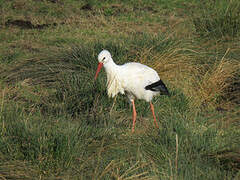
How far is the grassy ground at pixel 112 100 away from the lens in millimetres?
3674

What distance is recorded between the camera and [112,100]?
5.42 meters

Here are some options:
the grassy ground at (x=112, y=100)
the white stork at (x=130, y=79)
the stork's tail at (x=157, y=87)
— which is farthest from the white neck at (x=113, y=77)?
the stork's tail at (x=157, y=87)

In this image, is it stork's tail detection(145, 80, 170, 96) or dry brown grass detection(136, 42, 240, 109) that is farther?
dry brown grass detection(136, 42, 240, 109)

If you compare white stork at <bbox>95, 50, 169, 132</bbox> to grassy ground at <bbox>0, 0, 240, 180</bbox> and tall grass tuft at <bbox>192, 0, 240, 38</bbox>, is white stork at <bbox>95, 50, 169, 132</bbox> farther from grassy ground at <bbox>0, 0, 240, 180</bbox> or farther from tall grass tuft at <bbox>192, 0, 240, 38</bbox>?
tall grass tuft at <bbox>192, 0, 240, 38</bbox>

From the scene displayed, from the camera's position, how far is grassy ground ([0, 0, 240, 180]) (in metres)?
3.67

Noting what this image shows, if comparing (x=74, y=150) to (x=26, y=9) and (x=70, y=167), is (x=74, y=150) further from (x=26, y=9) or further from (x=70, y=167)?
(x=26, y=9)

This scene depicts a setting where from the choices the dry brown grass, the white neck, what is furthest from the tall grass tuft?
the white neck

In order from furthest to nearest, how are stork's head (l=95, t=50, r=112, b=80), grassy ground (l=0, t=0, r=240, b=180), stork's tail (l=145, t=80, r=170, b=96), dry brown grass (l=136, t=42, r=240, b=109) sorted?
1. dry brown grass (l=136, t=42, r=240, b=109)
2. stork's tail (l=145, t=80, r=170, b=96)
3. stork's head (l=95, t=50, r=112, b=80)
4. grassy ground (l=0, t=0, r=240, b=180)

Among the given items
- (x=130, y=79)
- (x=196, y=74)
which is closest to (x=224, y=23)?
(x=196, y=74)

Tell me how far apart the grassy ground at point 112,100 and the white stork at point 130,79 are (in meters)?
0.26

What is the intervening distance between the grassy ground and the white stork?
0.26 metres

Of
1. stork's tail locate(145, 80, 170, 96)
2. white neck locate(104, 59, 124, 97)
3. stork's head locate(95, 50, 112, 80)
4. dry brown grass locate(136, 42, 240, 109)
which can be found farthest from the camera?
dry brown grass locate(136, 42, 240, 109)

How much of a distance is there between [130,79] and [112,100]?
0.39 metres

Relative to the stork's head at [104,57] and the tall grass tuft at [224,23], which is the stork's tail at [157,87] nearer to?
the stork's head at [104,57]
